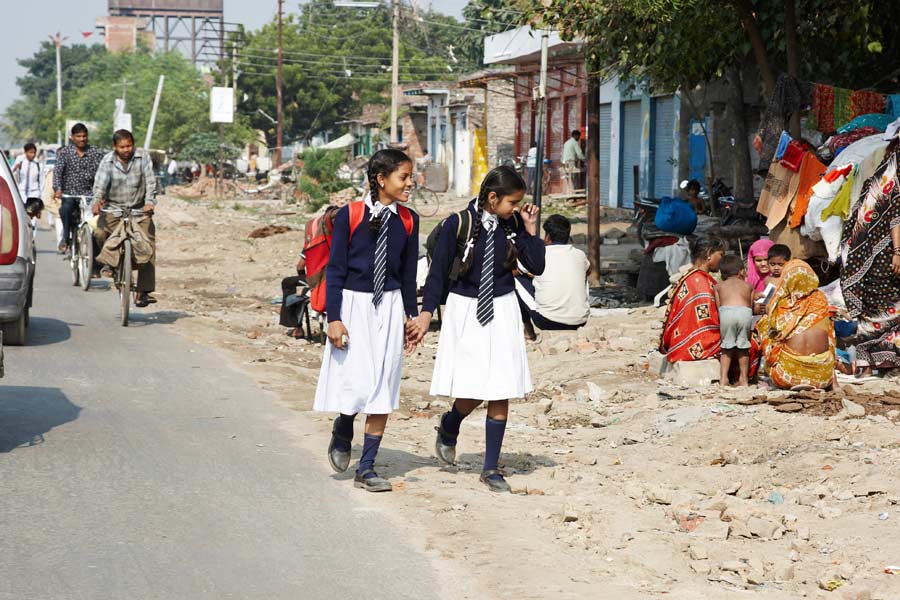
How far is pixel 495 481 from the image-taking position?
21.5 ft

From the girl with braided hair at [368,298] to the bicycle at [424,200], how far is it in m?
28.9

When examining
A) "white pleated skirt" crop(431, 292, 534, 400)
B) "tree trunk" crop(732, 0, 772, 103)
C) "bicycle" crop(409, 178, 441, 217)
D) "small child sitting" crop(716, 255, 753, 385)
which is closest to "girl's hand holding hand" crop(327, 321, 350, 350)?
"white pleated skirt" crop(431, 292, 534, 400)

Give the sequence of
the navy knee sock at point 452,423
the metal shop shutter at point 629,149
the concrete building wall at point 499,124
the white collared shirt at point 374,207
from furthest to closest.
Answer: the concrete building wall at point 499,124
the metal shop shutter at point 629,149
the navy knee sock at point 452,423
the white collared shirt at point 374,207

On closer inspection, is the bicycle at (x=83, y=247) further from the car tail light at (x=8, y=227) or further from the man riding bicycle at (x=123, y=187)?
the car tail light at (x=8, y=227)

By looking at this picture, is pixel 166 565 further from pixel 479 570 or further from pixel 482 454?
pixel 482 454

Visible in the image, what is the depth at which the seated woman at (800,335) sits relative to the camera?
8.90 metres

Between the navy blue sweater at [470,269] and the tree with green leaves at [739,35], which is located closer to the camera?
the navy blue sweater at [470,269]

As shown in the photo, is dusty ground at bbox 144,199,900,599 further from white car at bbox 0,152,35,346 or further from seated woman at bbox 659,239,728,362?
white car at bbox 0,152,35,346

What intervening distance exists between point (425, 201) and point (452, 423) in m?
31.4

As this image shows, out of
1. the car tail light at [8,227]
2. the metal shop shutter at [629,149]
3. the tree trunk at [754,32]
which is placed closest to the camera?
the car tail light at [8,227]

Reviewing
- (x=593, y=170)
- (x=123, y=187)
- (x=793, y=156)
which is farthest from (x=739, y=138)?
(x=123, y=187)

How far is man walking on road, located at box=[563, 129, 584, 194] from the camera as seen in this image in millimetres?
32156

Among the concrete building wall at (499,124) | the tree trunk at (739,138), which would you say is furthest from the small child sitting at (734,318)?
the concrete building wall at (499,124)

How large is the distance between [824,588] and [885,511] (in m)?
1.14
